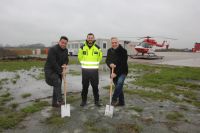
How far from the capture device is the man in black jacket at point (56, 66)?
6.08 metres

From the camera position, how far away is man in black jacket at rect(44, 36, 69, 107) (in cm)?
608

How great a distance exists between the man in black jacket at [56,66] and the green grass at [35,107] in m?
0.41

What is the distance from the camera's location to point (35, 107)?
20.6 feet

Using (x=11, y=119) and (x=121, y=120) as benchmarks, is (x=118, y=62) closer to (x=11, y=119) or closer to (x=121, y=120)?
(x=121, y=120)

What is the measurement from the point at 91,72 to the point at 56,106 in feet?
4.69

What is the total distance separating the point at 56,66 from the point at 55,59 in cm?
20

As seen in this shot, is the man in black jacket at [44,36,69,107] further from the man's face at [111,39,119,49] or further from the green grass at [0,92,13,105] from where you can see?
the green grass at [0,92,13,105]

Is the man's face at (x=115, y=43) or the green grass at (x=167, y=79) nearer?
the man's face at (x=115, y=43)

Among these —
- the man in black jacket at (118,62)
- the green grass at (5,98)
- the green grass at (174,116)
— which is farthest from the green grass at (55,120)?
the green grass at (174,116)

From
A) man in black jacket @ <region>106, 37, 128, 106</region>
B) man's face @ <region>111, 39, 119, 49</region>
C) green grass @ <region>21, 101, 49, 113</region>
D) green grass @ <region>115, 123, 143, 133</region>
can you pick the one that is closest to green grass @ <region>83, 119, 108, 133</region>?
green grass @ <region>115, 123, 143, 133</region>

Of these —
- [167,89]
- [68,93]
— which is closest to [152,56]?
[167,89]

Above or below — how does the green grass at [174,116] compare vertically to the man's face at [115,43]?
below

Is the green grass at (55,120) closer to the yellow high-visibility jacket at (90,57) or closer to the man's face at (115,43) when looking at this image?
the yellow high-visibility jacket at (90,57)

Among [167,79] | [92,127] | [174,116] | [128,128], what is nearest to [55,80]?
[92,127]
